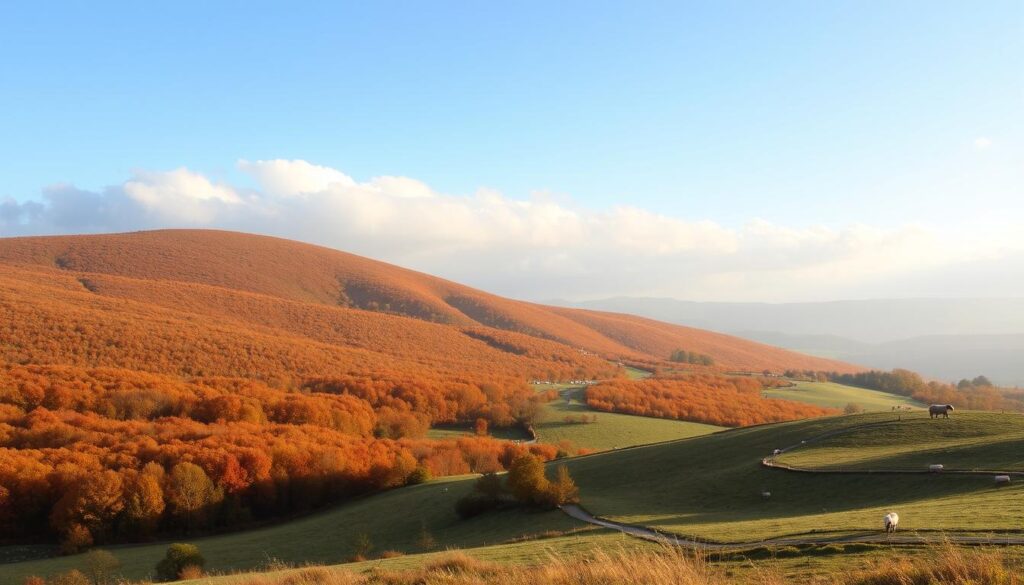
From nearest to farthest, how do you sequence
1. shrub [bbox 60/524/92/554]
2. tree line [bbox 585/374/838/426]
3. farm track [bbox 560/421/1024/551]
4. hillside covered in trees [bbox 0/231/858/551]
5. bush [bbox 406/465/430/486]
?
farm track [bbox 560/421/1024/551] < shrub [bbox 60/524/92/554] < hillside covered in trees [bbox 0/231/858/551] < bush [bbox 406/465/430/486] < tree line [bbox 585/374/838/426]

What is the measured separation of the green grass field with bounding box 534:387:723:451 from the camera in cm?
8362

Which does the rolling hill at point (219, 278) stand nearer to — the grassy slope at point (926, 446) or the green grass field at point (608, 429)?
the green grass field at point (608, 429)

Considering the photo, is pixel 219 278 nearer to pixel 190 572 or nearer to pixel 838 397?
pixel 838 397

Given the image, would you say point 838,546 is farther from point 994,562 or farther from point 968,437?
point 968,437

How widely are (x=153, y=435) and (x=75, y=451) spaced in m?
8.49

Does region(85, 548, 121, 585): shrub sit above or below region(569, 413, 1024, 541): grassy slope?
below

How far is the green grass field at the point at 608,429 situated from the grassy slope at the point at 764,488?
27480 millimetres

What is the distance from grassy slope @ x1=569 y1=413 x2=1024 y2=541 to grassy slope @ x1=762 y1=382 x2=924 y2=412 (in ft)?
244

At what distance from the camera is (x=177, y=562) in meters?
36.9

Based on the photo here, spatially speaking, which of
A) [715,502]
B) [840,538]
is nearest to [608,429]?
[715,502]

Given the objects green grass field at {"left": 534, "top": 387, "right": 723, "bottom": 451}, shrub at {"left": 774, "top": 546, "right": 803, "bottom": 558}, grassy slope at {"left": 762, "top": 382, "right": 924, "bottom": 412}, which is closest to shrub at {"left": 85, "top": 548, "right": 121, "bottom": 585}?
shrub at {"left": 774, "top": 546, "right": 803, "bottom": 558}

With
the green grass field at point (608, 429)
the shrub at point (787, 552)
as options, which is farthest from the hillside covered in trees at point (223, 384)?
the shrub at point (787, 552)

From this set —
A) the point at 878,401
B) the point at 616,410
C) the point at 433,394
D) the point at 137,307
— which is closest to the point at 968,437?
the point at 616,410

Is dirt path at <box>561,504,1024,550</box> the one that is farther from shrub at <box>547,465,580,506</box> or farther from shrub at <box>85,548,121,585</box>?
shrub at <box>85,548,121,585</box>
